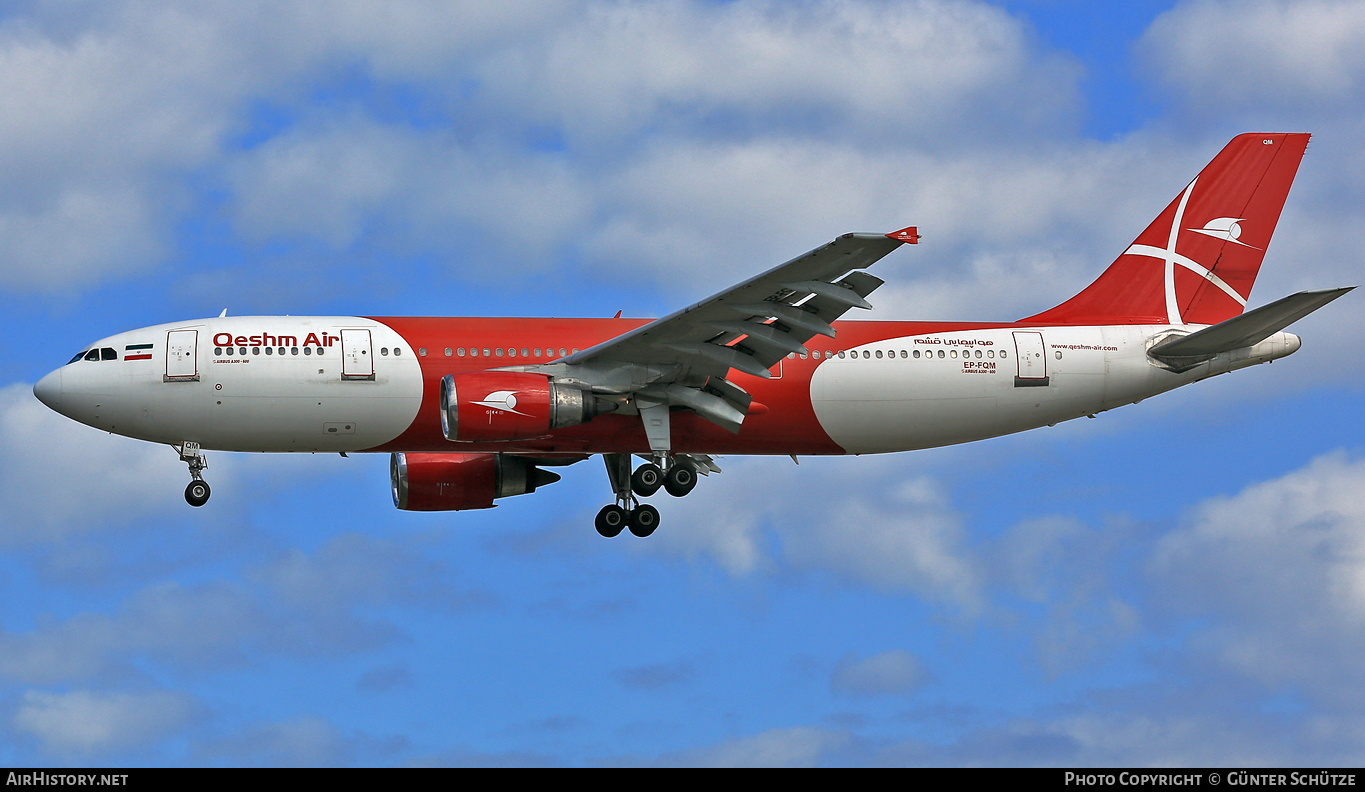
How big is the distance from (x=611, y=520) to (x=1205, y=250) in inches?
661

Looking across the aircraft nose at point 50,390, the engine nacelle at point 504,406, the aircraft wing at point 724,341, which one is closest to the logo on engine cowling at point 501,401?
the engine nacelle at point 504,406

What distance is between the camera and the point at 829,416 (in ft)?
131

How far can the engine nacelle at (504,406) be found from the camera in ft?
119

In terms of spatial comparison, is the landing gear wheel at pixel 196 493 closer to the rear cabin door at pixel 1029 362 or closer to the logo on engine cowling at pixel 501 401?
the logo on engine cowling at pixel 501 401

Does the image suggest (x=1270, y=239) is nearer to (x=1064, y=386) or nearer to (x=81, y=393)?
(x=1064, y=386)

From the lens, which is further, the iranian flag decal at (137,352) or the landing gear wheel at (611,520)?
the landing gear wheel at (611,520)

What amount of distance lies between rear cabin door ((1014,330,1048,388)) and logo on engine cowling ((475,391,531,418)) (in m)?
12.3

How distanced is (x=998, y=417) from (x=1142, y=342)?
4.07 metres

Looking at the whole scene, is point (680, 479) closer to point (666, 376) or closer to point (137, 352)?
point (666, 376)

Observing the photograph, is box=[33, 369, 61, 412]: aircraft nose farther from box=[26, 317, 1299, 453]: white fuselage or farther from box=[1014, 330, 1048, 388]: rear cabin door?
box=[1014, 330, 1048, 388]: rear cabin door

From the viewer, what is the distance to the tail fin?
42.8m

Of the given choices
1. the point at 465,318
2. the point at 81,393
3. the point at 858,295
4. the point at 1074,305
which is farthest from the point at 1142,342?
the point at 81,393

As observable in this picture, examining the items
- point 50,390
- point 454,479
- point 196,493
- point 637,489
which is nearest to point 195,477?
point 196,493
